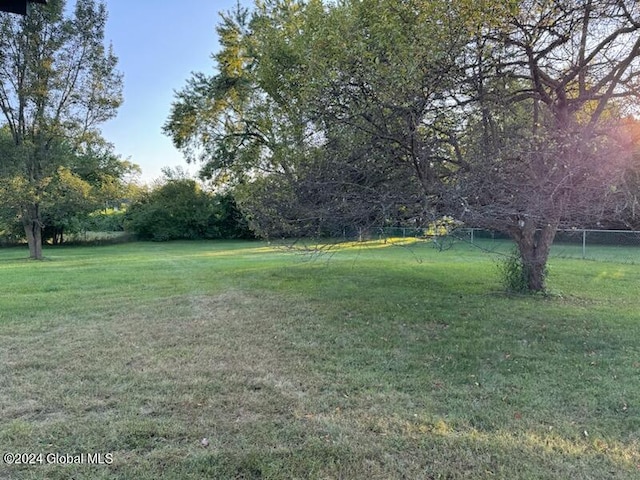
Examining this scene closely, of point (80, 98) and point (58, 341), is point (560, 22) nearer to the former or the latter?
point (58, 341)

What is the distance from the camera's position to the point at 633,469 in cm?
234

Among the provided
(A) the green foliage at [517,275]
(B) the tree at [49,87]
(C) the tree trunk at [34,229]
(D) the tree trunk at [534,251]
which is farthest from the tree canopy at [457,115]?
(C) the tree trunk at [34,229]

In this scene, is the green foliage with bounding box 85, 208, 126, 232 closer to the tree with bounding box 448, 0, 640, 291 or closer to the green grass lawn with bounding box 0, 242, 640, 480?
the green grass lawn with bounding box 0, 242, 640, 480

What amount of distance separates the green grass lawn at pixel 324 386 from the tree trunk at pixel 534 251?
46cm

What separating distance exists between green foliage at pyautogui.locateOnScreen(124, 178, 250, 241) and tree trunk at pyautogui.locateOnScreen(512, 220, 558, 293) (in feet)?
87.2

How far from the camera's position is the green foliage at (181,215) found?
32.6m

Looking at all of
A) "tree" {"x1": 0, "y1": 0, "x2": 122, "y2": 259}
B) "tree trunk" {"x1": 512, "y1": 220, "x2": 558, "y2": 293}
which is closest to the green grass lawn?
"tree trunk" {"x1": 512, "y1": 220, "x2": 558, "y2": 293}

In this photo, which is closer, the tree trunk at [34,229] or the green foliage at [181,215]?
the tree trunk at [34,229]

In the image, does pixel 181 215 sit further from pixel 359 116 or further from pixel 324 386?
pixel 324 386

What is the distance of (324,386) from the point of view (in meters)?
3.56

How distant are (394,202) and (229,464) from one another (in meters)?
3.28

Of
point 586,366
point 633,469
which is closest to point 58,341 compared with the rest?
point 633,469

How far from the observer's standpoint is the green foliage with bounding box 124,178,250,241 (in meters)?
32.6

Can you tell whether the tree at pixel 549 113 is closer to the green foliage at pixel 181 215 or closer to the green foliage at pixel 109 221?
the green foliage at pixel 181 215
